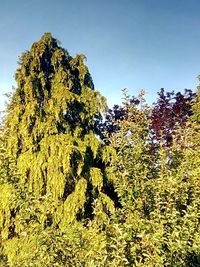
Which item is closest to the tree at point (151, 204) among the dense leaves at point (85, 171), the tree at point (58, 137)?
the dense leaves at point (85, 171)

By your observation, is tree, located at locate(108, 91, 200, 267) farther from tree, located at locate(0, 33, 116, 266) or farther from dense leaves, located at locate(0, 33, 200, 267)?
tree, located at locate(0, 33, 116, 266)

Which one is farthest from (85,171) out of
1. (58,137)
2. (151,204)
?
(151,204)

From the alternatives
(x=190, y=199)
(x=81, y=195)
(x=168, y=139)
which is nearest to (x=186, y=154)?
(x=190, y=199)

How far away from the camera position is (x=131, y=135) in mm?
5816

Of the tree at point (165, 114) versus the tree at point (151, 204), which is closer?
the tree at point (151, 204)

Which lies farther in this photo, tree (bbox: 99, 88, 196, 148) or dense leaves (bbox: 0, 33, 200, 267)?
tree (bbox: 99, 88, 196, 148)

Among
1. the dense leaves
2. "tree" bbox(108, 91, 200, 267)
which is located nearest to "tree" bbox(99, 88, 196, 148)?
the dense leaves

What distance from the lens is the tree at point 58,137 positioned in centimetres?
965

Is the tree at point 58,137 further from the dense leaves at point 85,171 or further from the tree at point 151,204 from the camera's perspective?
the tree at point 151,204

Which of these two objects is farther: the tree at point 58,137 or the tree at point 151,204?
the tree at point 58,137

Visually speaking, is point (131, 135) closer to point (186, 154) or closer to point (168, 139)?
point (186, 154)

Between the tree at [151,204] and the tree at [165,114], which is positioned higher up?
the tree at [165,114]

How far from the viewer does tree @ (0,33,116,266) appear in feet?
31.7

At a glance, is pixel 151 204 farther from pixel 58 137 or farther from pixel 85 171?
pixel 58 137
